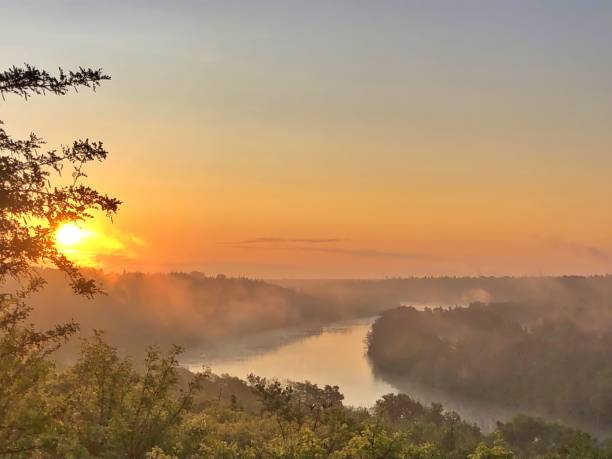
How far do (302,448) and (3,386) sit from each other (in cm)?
1264

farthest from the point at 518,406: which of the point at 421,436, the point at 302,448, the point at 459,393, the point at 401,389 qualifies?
the point at 302,448

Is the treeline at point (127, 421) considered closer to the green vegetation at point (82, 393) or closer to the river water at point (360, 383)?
the green vegetation at point (82, 393)

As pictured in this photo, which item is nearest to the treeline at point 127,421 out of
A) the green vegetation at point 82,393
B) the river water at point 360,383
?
the green vegetation at point 82,393

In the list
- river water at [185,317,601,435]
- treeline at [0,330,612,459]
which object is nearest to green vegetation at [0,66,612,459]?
treeline at [0,330,612,459]

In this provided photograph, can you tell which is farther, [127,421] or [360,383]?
[360,383]

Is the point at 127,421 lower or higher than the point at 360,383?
higher

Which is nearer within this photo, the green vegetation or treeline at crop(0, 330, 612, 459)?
the green vegetation

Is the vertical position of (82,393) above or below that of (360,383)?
above

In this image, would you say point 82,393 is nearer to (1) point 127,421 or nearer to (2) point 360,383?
(1) point 127,421

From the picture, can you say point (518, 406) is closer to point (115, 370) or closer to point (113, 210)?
point (115, 370)

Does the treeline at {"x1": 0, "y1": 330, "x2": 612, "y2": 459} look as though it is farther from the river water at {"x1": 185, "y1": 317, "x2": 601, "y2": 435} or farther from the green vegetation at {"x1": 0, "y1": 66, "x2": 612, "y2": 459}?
the river water at {"x1": 185, "y1": 317, "x2": 601, "y2": 435}

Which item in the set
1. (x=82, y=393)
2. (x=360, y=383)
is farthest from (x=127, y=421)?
(x=360, y=383)

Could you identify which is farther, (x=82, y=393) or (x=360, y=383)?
(x=360, y=383)

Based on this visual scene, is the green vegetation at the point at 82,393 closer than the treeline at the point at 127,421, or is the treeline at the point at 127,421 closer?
the green vegetation at the point at 82,393
